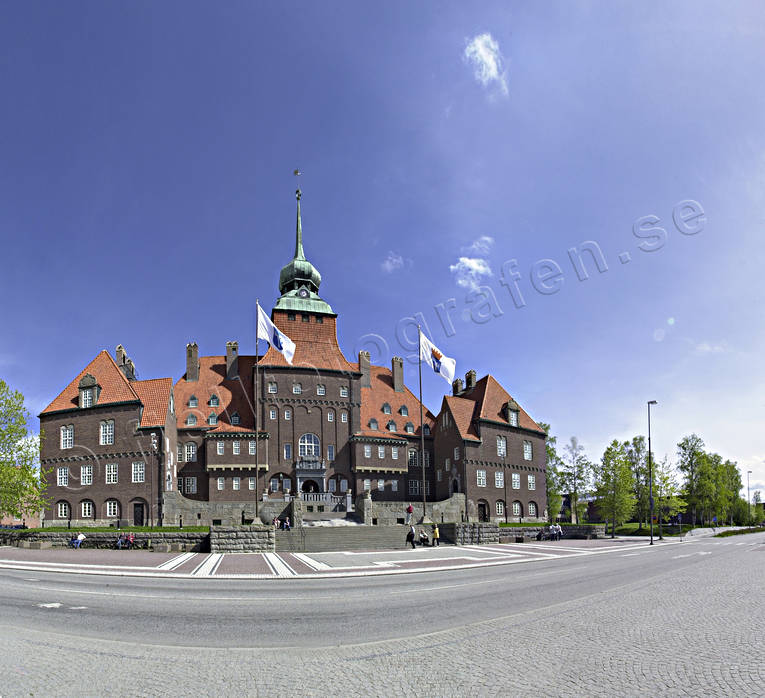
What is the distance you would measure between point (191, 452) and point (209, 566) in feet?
118

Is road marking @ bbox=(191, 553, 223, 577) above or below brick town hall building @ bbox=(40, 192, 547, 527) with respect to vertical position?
below

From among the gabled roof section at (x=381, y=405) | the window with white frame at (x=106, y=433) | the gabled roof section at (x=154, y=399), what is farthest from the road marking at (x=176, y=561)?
the gabled roof section at (x=381, y=405)

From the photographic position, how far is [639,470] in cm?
7112

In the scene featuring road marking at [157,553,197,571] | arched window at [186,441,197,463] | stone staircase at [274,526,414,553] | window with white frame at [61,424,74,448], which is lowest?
stone staircase at [274,526,414,553]

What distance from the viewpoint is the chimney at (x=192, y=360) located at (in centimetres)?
6531

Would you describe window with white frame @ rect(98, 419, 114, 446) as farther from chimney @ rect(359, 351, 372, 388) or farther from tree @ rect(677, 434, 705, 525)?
tree @ rect(677, 434, 705, 525)

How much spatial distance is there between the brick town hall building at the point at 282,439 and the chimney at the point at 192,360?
0.11 meters

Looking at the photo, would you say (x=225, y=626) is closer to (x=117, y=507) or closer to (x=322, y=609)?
(x=322, y=609)

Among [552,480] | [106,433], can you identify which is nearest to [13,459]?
[106,433]

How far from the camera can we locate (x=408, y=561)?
29172 millimetres

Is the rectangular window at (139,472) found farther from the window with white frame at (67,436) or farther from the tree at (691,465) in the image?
the tree at (691,465)

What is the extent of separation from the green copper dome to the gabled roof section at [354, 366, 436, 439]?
1086 cm

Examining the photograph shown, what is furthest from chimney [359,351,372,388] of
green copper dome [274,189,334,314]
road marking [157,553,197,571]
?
A: road marking [157,553,197,571]

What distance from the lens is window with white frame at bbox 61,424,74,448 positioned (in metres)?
57.0
